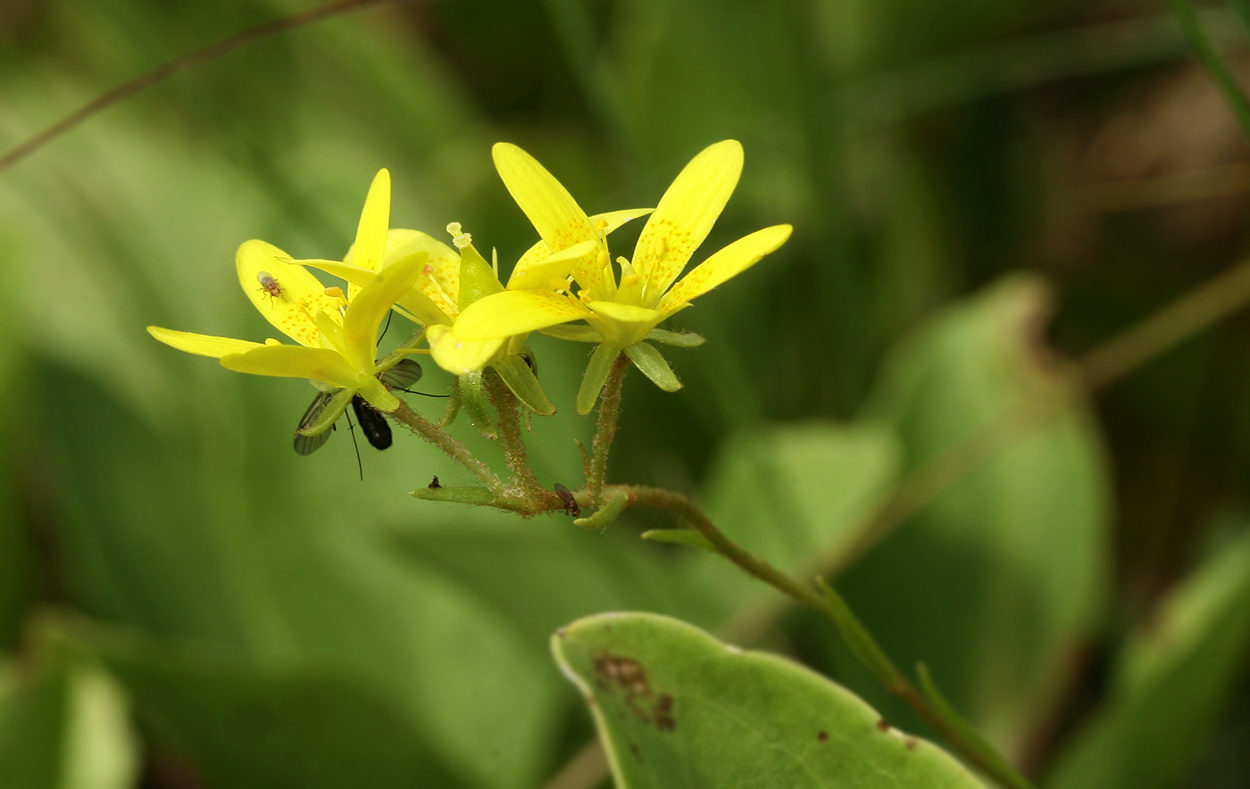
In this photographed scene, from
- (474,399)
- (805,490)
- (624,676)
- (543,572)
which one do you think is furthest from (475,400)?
(805,490)

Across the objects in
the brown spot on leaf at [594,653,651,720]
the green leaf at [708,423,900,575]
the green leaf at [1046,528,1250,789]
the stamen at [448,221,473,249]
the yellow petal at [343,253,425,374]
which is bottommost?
the green leaf at [1046,528,1250,789]

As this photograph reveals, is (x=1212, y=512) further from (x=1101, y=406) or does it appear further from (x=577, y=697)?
(x=577, y=697)

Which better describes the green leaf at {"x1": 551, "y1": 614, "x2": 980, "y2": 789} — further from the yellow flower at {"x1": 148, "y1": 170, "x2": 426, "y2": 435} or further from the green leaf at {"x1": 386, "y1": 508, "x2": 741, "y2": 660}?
the green leaf at {"x1": 386, "y1": 508, "x2": 741, "y2": 660}

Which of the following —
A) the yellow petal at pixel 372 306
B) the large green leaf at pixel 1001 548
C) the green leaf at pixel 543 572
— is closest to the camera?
the yellow petal at pixel 372 306

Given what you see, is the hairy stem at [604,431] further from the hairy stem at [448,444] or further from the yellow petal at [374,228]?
the yellow petal at [374,228]

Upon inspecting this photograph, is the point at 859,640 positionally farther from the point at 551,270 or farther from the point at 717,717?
the point at 551,270

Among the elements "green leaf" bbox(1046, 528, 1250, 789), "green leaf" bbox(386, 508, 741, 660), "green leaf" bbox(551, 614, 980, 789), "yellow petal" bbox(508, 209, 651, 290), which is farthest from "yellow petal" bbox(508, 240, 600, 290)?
"green leaf" bbox(1046, 528, 1250, 789)

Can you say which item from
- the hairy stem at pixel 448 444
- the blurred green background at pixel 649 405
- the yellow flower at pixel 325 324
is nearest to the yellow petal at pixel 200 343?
the yellow flower at pixel 325 324
